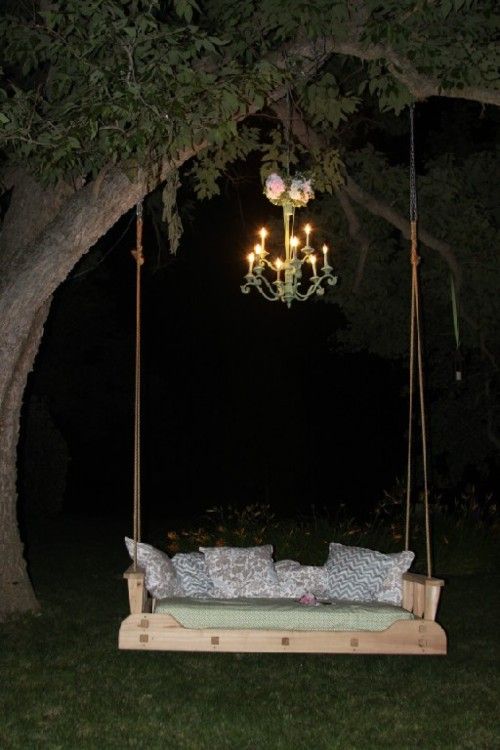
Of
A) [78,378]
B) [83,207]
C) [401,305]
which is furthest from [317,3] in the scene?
[78,378]

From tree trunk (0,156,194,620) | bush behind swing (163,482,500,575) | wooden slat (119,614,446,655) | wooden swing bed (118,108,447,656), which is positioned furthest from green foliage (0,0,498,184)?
bush behind swing (163,482,500,575)

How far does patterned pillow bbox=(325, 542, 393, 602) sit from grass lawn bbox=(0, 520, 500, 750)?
1.30 ft

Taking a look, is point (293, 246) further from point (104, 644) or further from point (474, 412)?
point (474, 412)

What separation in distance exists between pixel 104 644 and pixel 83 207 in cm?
275

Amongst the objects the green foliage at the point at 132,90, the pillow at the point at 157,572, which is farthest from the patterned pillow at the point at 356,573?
the green foliage at the point at 132,90

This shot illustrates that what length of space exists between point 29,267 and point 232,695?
2.78 meters

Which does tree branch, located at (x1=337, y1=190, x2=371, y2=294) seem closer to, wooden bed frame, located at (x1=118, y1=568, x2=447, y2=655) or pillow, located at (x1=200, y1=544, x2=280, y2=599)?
pillow, located at (x1=200, y1=544, x2=280, y2=599)

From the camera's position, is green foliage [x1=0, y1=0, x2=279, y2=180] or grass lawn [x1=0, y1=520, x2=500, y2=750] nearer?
grass lawn [x1=0, y1=520, x2=500, y2=750]

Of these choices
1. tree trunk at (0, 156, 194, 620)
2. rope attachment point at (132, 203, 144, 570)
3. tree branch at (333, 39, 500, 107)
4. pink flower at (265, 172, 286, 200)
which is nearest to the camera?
rope attachment point at (132, 203, 144, 570)

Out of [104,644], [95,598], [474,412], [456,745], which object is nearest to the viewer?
[456,745]

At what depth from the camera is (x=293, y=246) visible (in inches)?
219

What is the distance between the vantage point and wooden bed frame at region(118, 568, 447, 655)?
4.71 metres

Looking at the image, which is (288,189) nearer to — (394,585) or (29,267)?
(29,267)

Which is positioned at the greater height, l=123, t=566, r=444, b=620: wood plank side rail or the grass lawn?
l=123, t=566, r=444, b=620: wood plank side rail
